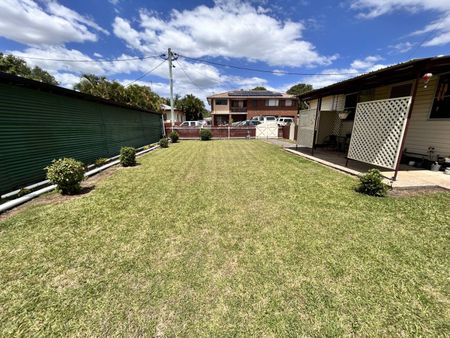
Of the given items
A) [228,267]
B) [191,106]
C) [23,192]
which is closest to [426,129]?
[228,267]

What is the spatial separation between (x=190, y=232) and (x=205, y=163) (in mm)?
5612

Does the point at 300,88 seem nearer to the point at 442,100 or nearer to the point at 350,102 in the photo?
the point at 350,102

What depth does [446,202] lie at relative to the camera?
4.19 m

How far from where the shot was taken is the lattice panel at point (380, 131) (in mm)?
5082

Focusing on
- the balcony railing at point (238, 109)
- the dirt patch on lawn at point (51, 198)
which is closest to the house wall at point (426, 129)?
the dirt patch on lawn at point (51, 198)

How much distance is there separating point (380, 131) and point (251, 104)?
27111 millimetres

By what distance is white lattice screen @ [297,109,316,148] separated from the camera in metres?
9.44

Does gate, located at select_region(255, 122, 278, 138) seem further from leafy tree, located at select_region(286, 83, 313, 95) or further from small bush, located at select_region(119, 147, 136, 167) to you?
leafy tree, located at select_region(286, 83, 313, 95)

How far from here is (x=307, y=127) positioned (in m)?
9.95

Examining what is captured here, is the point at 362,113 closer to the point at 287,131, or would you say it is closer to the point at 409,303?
the point at 409,303

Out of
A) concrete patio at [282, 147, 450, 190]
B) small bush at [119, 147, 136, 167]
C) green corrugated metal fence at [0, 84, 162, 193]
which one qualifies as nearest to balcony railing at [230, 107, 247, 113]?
green corrugated metal fence at [0, 84, 162, 193]

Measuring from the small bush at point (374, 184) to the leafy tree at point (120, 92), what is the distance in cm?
2537

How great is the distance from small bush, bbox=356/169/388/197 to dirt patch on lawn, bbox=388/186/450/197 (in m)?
0.30

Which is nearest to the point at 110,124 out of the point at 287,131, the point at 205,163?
the point at 205,163
